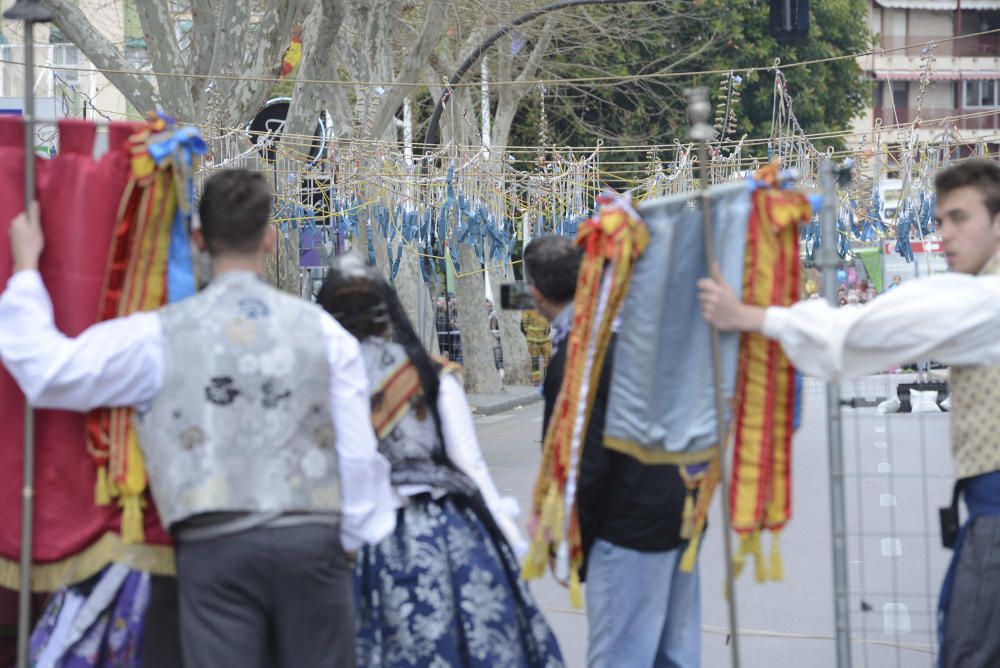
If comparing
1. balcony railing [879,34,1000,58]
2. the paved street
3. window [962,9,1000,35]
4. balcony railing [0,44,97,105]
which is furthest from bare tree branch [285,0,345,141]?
window [962,9,1000,35]

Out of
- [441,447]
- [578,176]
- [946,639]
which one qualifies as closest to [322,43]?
[578,176]

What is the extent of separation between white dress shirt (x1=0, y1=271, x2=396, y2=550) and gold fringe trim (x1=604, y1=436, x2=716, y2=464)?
0.71m

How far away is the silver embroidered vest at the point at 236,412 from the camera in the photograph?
354cm

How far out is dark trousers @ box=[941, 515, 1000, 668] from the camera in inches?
151

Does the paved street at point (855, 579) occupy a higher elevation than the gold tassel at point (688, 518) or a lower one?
lower

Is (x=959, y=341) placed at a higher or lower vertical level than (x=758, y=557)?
higher

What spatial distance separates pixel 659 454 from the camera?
160 inches

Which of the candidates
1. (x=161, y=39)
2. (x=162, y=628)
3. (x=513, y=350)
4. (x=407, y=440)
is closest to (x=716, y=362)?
(x=407, y=440)

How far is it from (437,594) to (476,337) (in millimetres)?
20150

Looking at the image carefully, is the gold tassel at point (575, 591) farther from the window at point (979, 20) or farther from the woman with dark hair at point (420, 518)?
the window at point (979, 20)

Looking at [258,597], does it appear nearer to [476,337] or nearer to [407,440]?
[407,440]

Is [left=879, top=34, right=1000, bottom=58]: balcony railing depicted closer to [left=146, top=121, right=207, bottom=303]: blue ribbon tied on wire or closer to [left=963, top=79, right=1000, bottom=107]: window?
[left=963, top=79, right=1000, bottom=107]: window

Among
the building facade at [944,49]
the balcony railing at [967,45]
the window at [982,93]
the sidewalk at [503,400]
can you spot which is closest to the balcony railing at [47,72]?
the sidewalk at [503,400]

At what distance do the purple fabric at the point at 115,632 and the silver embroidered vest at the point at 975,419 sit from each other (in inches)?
82.9
